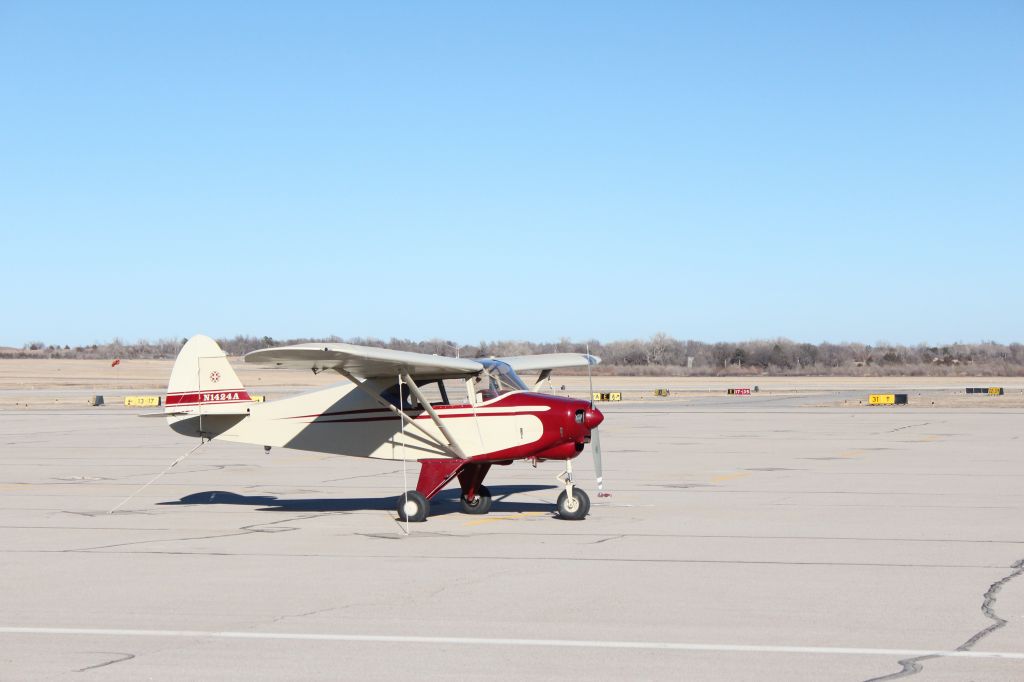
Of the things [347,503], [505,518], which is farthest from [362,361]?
[347,503]

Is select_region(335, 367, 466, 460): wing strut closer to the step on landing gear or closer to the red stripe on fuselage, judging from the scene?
the step on landing gear

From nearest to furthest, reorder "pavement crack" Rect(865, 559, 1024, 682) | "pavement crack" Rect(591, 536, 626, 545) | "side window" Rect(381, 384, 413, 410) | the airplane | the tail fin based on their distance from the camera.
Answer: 1. "pavement crack" Rect(865, 559, 1024, 682)
2. "pavement crack" Rect(591, 536, 626, 545)
3. the airplane
4. "side window" Rect(381, 384, 413, 410)
5. the tail fin

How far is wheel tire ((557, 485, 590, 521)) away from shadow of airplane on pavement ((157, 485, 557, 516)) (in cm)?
134

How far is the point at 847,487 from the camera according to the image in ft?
61.5

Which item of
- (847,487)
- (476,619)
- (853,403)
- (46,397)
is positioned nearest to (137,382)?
(46,397)

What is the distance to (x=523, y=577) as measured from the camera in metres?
10.4

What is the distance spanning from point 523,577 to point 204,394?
758cm

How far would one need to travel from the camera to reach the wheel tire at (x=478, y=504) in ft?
51.9

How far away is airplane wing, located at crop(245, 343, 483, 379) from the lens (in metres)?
13.6

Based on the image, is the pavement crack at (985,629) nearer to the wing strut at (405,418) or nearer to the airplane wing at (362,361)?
the wing strut at (405,418)

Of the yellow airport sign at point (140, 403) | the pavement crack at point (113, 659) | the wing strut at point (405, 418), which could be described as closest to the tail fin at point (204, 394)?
the wing strut at point (405, 418)

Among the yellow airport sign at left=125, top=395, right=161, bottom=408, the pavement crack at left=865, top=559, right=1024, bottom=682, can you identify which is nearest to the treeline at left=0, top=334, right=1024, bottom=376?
the yellow airport sign at left=125, top=395, right=161, bottom=408

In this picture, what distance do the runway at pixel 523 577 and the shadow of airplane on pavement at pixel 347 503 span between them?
4.3 inches

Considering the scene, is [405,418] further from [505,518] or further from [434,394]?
[505,518]
